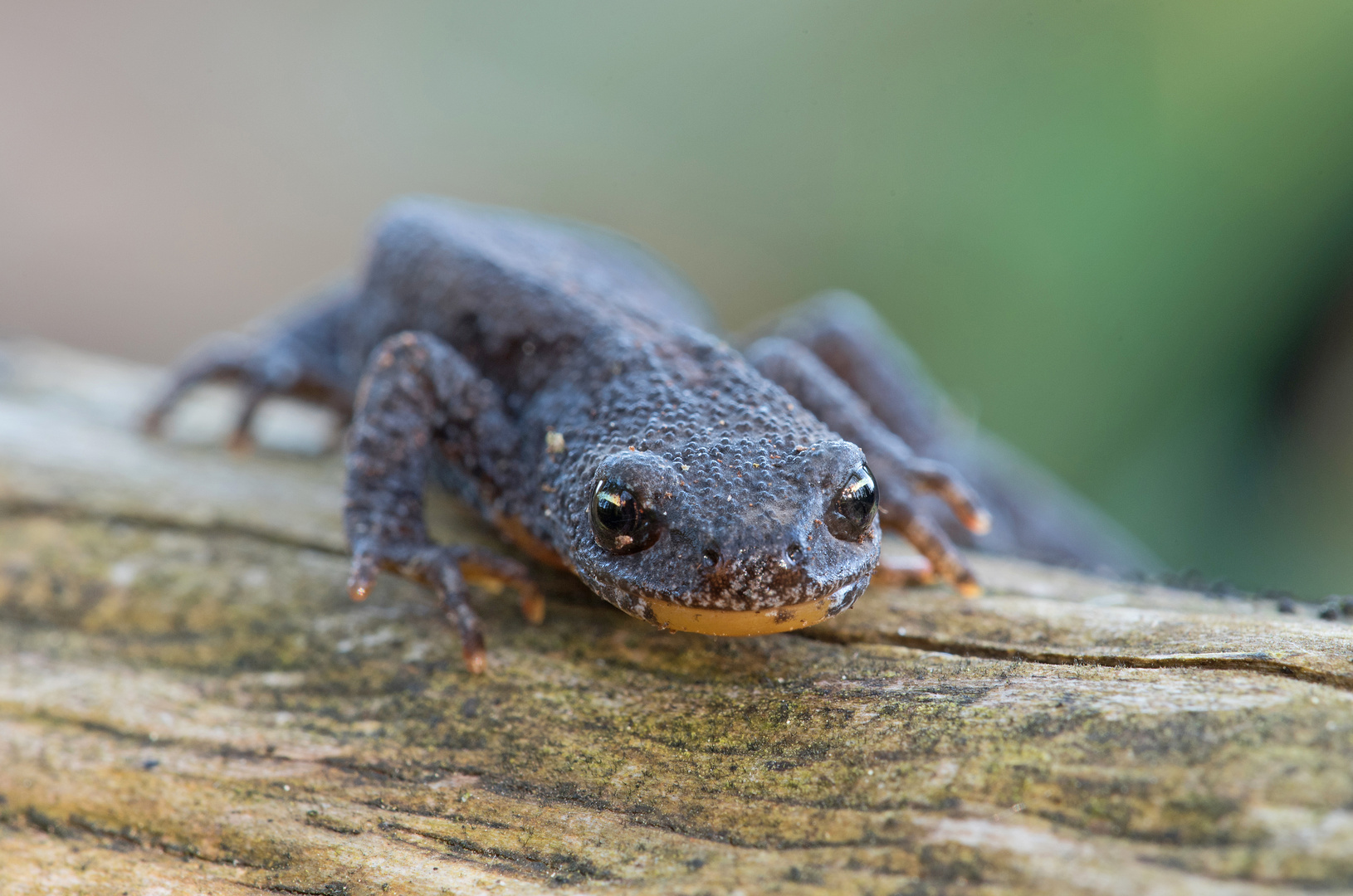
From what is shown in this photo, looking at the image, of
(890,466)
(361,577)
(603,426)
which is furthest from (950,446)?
(361,577)

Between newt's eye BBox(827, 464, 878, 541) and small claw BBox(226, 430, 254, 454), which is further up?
newt's eye BBox(827, 464, 878, 541)

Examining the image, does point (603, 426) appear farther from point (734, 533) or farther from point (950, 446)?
point (950, 446)

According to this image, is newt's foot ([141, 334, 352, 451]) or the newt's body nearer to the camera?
the newt's body

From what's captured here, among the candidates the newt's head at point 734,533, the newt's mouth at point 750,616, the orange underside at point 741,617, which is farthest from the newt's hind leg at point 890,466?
the orange underside at point 741,617

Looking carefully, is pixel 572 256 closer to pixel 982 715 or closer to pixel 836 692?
pixel 836 692

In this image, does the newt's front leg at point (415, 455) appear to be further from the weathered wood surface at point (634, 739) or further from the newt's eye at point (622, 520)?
the newt's eye at point (622, 520)

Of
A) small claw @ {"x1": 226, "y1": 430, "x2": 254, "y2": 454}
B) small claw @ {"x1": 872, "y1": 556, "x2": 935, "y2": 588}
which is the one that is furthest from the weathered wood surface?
small claw @ {"x1": 226, "y1": 430, "x2": 254, "y2": 454}

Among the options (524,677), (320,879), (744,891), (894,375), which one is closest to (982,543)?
(894,375)

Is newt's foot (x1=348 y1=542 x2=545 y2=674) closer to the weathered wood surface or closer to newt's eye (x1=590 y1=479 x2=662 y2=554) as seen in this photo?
the weathered wood surface
